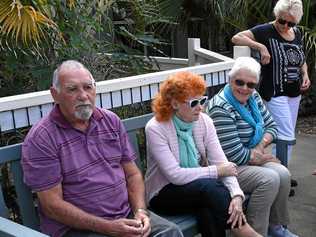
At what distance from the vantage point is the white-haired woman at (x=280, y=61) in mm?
3982

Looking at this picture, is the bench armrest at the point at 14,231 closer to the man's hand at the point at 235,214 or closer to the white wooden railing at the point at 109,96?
the white wooden railing at the point at 109,96

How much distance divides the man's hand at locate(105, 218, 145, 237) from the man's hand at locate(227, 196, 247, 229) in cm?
58

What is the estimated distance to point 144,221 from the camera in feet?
8.39

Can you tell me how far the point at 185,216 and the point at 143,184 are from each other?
11.9 inches

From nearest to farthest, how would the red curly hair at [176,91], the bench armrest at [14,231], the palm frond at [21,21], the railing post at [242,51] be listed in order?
1. the bench armrest at [14,231]
2. the red curly hair at [176,91]
3. the palm frond at [21,21]
4. the railing post at [242,51]

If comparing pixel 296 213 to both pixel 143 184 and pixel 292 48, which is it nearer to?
pixel 292 48

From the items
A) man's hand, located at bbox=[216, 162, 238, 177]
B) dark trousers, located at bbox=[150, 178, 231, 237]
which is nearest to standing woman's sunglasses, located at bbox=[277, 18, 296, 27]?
man's hand, located at bbox=[216, 162, 238, 177]

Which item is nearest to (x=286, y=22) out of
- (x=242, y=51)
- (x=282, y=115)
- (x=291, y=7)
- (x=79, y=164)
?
(x=291, y=7)

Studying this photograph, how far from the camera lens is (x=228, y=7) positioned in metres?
6.89

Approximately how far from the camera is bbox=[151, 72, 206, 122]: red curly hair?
286 cm

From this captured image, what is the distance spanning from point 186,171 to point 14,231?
1080 millimetres

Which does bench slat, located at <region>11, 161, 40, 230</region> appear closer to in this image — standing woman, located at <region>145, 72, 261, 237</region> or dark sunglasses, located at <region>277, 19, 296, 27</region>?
standing woman, located at <region>145, 72, 261, 237</region>

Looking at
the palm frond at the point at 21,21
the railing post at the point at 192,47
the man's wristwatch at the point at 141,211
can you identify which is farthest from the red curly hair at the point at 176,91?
the railing post at the point at 192,47

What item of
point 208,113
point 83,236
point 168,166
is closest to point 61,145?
point 83,236
